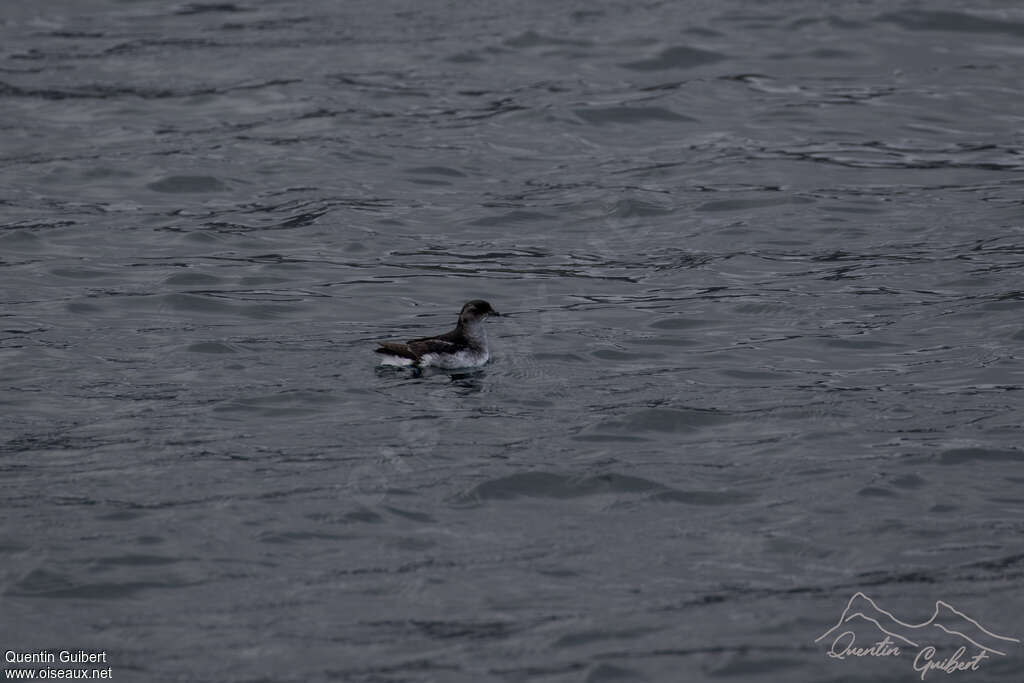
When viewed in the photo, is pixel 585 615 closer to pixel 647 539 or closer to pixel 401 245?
pixel 647 539

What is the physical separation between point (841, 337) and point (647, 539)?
17.1 ft

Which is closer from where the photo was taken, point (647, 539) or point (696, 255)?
point (647, 539)

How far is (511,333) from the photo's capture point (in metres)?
16.1

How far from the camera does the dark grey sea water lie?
33.1 ft

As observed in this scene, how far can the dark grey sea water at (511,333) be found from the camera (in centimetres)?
1008

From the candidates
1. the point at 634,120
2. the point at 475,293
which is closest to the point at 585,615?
the point at 475,293

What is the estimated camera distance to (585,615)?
991 cm
